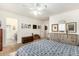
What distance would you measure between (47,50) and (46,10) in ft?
3.03

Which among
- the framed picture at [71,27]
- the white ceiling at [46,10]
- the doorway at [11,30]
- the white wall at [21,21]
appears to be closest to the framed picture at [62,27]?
the framed picture at [71,27]

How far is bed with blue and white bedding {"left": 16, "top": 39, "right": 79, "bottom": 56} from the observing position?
181cm

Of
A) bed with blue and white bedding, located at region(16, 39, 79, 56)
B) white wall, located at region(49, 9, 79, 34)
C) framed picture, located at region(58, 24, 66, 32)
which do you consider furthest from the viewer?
framed picture, located at region(58, 24, 66, 32)

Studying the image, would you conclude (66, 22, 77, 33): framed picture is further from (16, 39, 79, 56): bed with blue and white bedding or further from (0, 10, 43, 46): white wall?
(0, 10, 43, 46): white wall

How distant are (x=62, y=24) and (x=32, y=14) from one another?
0.78 m

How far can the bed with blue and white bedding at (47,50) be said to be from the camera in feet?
5.95

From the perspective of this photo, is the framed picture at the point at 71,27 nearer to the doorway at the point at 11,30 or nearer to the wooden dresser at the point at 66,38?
the wooden dresser at the point at 66,38

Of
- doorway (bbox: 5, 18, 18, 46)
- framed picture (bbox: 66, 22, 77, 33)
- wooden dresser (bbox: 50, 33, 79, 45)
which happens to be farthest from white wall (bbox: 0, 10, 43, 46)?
framed picture (bbox: 66, 22, 77, 33)

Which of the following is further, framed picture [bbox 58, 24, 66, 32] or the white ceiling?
framed picture [bbox 58, 24, 66, 32]

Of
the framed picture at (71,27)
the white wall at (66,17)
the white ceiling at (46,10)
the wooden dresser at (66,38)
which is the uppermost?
the white ceiling at (46,10)

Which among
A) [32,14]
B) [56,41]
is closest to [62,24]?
[56,41]

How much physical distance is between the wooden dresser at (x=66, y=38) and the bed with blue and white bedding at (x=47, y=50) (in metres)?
0.10

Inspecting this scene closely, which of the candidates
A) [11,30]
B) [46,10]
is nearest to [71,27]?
[46,10]

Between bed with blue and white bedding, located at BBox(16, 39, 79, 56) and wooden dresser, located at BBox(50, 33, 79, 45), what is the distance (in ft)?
0.33
